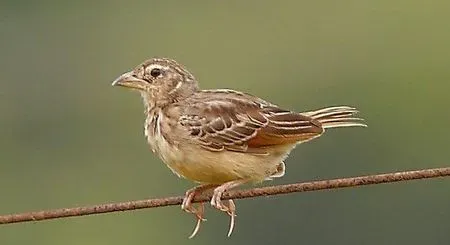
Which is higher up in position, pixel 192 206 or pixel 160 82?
pixel 160 82

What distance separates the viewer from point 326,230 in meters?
25.3

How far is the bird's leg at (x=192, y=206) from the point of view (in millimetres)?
10273

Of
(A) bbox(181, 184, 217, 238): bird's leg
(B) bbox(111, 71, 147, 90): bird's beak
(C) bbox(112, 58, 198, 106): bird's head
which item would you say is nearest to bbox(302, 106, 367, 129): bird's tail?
(A) bbox(181, 184, 217, 238): bird's leg

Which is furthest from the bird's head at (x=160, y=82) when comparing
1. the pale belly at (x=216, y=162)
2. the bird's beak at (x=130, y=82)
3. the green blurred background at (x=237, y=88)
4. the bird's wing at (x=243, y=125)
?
the green blurred background at (x=237, y=88)

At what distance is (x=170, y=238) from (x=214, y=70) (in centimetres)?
507

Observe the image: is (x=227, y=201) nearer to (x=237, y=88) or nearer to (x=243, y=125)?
(x=243, y=125)

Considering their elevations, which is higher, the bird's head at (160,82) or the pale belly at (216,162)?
the bird's head at (160,82)

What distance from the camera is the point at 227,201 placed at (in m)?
10.6

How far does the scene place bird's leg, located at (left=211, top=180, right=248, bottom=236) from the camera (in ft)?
33.7

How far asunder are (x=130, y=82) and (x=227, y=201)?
44.9 inches

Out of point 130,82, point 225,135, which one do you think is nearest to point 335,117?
point 225,135

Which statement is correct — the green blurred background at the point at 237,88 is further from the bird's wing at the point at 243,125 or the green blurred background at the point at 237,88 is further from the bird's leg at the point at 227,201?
the bird's leg at the point at 227,201

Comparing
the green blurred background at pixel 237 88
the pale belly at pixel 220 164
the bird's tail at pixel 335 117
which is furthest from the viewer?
the green blurred background at pixel 237 88

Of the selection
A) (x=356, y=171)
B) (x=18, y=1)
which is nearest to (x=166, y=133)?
(x=356, y=171)
